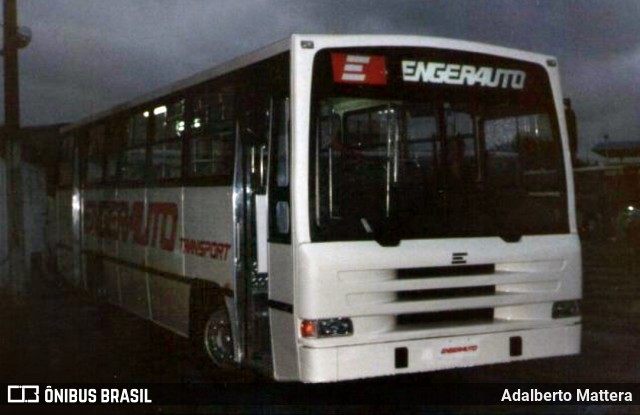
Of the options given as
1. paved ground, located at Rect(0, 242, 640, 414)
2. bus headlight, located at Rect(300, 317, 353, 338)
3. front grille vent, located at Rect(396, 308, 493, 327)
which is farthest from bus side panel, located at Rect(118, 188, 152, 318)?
front grille vent, located at Rect(396, 308, 493, 327)

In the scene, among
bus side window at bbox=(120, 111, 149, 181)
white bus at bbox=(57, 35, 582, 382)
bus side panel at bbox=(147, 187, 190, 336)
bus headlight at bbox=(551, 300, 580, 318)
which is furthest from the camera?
bus side window at bbox=(120, 111, 149, 181)

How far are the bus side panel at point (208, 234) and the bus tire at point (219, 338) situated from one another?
40 centimetres

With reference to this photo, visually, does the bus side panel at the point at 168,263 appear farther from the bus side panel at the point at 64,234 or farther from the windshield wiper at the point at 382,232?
the bus side panel at the point at 64,234

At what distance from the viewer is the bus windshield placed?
7.71m

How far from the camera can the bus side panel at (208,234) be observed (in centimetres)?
914

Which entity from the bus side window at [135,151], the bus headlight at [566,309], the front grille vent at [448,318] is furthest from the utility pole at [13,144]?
the bus headlight at [566,309]

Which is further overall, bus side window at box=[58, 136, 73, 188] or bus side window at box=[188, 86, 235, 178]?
bus side window at box=[58, 136, 73, 188]

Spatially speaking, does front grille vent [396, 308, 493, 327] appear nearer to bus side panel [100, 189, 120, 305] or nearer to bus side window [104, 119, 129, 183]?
bus side window [104, 119, 129, 183]

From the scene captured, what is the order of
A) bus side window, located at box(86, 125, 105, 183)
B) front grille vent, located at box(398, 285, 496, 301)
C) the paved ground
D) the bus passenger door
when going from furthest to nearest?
bus side window, located at box(86, 125, 105, 183)
the paved ground
the bus passenger door
front grille vent, located at box(398, 285, 496, 301)

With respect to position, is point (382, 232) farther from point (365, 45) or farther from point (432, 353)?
point (365, 45)

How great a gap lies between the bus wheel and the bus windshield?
249 centimetres

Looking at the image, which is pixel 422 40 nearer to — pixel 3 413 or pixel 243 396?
pixel 243 396

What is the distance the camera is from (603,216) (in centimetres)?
3978

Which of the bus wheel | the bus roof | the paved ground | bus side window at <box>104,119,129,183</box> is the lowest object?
the paved ground
